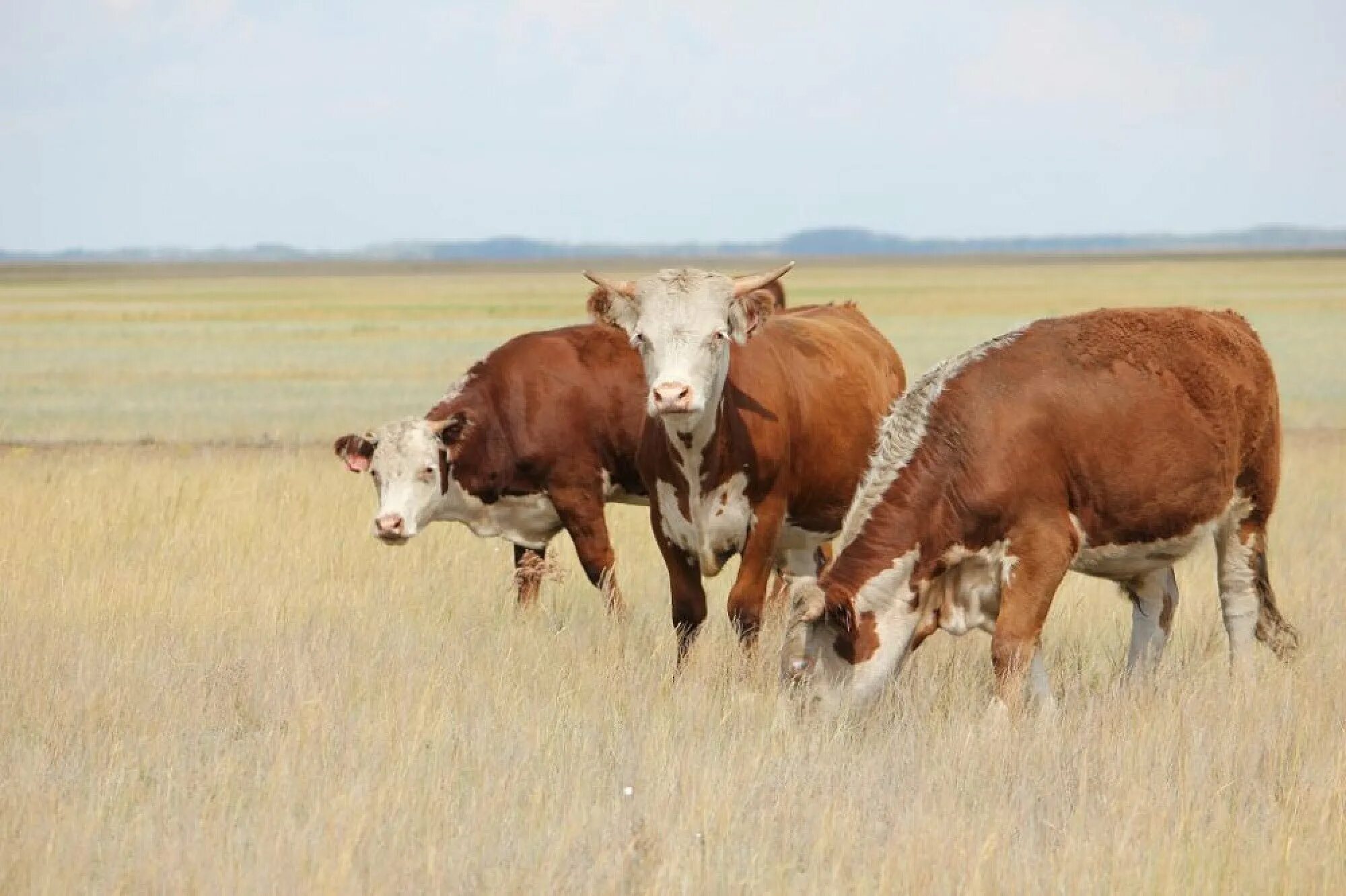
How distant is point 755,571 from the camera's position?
9.11 metres

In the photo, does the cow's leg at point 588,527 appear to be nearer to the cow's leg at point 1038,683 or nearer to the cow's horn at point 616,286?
the cow's horn at point 616,286

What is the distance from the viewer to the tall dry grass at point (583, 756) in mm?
5742

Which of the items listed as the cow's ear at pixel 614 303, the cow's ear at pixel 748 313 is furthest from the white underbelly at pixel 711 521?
the cow's ear at pixel 614 303

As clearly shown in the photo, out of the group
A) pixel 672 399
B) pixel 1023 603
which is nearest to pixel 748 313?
pixel 672 399

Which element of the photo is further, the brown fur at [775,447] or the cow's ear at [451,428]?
the cow's ear at [451,428]

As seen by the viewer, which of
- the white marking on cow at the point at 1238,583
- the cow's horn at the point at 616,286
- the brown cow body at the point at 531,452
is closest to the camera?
the cow's horn at the point at 616,286

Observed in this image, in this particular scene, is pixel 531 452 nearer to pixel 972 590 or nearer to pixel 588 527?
pixel 588 527

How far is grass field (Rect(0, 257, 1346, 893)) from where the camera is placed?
5.77 m

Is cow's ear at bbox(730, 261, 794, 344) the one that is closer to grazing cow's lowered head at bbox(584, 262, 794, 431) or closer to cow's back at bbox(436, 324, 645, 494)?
grazing cow's lowered head at bbox(584, 262, 794, 431)

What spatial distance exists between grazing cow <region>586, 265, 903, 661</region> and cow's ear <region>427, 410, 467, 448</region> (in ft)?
6.83

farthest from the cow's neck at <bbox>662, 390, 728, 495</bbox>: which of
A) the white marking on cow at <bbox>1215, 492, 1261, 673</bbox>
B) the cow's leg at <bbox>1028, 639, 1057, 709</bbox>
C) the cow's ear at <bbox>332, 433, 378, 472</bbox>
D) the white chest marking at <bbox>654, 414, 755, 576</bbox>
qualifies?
the cow's ear at <bbox>332, 433, 378, 472</bbox>

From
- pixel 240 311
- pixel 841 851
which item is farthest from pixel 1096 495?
pixel 240 311

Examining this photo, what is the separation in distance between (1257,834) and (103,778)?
429 cm

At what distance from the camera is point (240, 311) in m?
71.5
